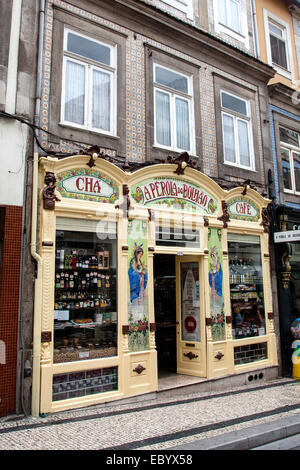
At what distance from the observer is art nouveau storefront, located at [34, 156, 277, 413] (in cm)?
674

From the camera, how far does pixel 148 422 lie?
5.94 meters

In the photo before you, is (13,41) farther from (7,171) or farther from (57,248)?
(57,248)

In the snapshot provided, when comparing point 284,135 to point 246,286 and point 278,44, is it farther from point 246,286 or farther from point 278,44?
point 246,286

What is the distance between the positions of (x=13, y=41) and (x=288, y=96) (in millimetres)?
8774

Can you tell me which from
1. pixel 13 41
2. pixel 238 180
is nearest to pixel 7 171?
pixel 13 41

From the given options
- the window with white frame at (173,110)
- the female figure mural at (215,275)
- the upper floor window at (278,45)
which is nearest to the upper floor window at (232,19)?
the upper floor window at (278,45)

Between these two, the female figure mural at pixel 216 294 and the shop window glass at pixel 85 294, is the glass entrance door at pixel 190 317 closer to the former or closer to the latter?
the female figure mural at pixel 216 294

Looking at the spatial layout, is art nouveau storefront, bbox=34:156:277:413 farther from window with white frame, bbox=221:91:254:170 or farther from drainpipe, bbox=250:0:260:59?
drainpipe, bbox=250:0:260:59

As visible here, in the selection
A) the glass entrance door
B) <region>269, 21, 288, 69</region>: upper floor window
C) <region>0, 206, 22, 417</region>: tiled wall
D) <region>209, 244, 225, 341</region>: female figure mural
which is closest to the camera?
<region>0, 206, 22, 417</region>: tiled wall

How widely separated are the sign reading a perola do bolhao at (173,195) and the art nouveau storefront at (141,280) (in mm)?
24

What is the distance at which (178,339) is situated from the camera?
30.7ft

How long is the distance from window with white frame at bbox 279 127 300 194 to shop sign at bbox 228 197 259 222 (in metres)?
2.04

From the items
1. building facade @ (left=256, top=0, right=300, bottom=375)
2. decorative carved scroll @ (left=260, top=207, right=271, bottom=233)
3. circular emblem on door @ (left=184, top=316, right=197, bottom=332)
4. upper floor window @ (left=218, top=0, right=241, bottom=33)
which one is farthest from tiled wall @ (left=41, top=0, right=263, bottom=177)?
circular emblem on door @ (left=184, top=316, right=197, bottom=332)

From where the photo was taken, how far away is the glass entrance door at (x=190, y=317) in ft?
29.1
